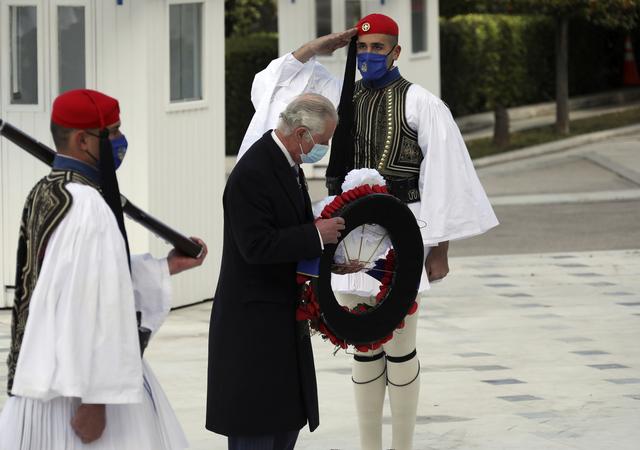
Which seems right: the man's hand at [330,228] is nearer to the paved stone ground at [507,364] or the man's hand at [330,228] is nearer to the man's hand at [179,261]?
the man's hand at [179,261]

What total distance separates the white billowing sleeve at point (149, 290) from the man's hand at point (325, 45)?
210 centimetres

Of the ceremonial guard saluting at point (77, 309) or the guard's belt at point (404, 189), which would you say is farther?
the guard's belt at point (404, 189)

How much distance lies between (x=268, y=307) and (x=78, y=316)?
1.00m

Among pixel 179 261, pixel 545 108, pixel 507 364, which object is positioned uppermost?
pixel 545 108

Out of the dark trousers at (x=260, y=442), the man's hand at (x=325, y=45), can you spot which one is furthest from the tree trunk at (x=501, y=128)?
the dark trousers at (x=260, y=442)

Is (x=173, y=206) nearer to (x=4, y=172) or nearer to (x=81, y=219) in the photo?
(x=4, y=172)

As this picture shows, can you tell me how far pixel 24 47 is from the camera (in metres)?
10.2

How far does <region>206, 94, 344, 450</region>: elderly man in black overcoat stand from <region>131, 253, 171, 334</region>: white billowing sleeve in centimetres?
50

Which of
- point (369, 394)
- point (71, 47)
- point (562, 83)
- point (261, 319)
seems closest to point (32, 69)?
point (71, 47)

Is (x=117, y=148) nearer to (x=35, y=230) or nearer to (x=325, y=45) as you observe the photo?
(x=35, y=230)

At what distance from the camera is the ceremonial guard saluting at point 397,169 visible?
6312 millimetres

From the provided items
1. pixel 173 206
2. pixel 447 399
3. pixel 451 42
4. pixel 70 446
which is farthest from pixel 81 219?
pixel 451 42

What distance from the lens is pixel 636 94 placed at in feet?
93.4

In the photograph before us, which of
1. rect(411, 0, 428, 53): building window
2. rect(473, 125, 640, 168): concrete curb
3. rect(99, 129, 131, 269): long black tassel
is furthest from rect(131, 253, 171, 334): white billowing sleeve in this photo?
rect(473, 125, 640, 168): concrete curb
